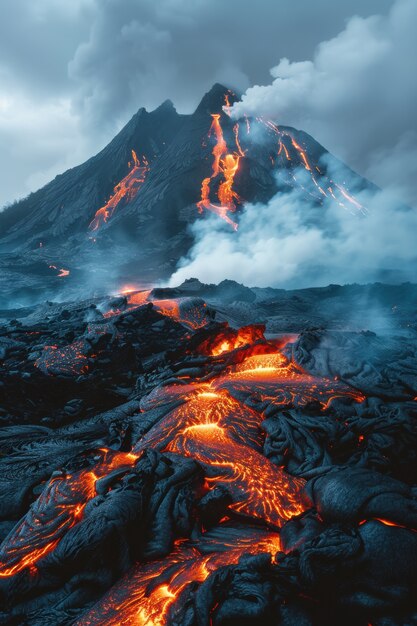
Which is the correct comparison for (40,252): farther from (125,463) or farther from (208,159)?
(125,463)

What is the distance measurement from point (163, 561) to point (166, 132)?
72.0 metres

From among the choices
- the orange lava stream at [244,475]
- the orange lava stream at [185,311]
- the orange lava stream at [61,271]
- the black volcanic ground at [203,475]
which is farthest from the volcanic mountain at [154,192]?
the orange lava stream at [244,475]

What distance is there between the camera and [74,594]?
273cm

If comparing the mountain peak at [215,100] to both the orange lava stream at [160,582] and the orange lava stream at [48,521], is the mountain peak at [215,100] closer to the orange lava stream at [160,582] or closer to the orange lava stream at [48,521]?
the orange lava stream at [48,521]

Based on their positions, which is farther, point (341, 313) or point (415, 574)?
point (341, 313)

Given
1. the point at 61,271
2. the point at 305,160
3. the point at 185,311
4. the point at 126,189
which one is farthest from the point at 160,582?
the point at 305,160

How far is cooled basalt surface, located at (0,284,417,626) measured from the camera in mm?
2232

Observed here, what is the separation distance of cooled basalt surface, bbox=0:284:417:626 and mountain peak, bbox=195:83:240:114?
6688cm

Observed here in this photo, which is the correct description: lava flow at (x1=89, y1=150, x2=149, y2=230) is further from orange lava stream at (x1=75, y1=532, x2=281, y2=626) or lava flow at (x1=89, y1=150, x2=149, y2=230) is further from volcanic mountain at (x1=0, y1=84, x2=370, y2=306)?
orange lava stream at (x1=75, y1=532, x2=281, y2=626)

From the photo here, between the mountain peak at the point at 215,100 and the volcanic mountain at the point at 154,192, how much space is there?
0.19 metres

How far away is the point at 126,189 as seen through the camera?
55406 millimetres

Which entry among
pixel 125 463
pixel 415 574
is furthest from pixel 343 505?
pixel 125 463

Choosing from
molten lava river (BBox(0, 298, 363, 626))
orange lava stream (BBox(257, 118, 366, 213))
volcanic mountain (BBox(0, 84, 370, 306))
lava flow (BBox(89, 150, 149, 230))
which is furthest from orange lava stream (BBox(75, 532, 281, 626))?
orange lava stream (BBox(257, 118, 366, 213))

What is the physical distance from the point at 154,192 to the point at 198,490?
52274 mm
